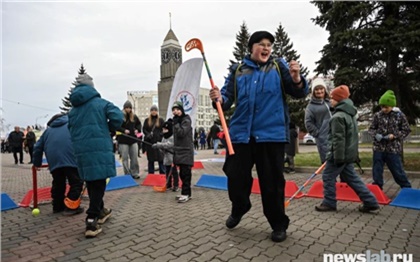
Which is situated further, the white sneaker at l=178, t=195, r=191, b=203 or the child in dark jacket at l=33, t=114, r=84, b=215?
the white sneaker at l=178, t=195, r=191, b=203

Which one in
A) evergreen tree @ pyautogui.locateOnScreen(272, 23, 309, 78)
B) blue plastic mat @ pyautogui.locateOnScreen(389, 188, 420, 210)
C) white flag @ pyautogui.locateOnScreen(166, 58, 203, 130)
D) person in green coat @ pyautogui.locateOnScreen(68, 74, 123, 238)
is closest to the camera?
person in green coat @ pyautogui.locateOnScreen(68, 74, 123, 238)

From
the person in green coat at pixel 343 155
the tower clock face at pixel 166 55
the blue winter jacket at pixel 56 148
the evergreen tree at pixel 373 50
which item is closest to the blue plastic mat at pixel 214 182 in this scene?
the person in green coat at pixel 343 155

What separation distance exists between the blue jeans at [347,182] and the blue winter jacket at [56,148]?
150 inches

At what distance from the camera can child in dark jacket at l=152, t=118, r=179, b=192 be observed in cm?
625

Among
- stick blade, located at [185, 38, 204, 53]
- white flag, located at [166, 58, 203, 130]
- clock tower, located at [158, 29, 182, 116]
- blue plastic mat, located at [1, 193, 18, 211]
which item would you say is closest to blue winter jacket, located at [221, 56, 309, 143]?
stick blade, located at [185, 38, 204, 53]

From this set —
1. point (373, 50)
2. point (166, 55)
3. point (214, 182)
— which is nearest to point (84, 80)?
point (214, 182)

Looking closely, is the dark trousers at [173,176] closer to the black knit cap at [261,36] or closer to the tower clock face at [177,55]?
the black knit cap at [261,36]

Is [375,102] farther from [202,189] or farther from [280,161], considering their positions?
[280,161]

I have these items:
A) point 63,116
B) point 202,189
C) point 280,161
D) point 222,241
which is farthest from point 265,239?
point 63,116

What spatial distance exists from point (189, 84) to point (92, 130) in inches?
168

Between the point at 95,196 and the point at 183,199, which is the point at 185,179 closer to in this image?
the point at 183,199

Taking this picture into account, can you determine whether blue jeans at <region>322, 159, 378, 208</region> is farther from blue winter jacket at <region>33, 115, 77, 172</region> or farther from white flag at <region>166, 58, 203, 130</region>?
blue winter jacket at <region>33, 115, 77, 172</region>

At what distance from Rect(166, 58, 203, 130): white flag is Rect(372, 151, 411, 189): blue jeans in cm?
392

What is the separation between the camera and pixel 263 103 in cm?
325
